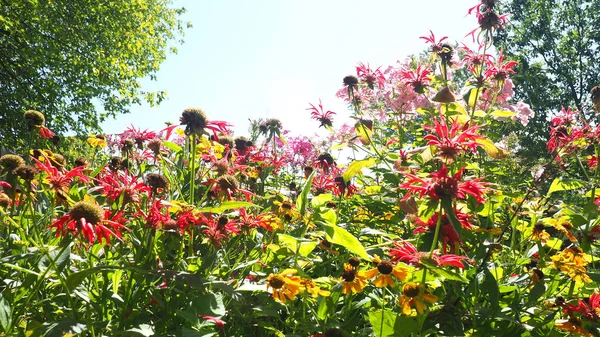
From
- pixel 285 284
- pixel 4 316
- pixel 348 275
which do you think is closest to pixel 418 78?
pixel 348 275

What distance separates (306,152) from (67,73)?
9996mm

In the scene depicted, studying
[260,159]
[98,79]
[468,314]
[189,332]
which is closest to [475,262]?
[468,314]

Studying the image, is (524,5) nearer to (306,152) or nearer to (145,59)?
(145,59)

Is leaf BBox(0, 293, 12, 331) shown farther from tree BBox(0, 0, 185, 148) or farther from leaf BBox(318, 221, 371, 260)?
tree BBox(0, 0, 185, 148)

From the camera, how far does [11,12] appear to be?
10.9 m

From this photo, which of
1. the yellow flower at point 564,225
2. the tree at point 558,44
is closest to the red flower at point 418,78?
the yellow flower at point 564,225

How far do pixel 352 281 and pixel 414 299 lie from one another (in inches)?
7.7

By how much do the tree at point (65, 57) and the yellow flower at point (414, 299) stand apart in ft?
36.8

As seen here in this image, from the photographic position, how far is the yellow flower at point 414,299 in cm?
114

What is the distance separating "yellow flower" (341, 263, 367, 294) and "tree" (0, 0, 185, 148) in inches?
435

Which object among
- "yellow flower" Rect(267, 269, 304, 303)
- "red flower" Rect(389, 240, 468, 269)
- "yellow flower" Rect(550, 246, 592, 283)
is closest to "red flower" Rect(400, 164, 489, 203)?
"red flower" Rect(389, 240, 468, 269)

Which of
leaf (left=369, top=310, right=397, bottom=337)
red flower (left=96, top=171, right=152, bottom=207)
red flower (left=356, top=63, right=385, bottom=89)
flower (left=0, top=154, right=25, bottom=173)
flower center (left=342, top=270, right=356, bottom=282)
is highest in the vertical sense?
red flower (left=356, top=63, right=385, bottom=89)

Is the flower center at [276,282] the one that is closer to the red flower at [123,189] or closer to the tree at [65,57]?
the red flower at [123,189]

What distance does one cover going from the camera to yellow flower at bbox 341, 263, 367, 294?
1.30 meters
